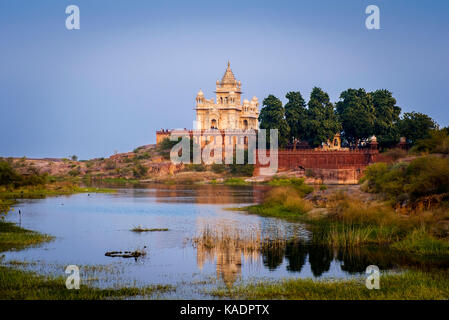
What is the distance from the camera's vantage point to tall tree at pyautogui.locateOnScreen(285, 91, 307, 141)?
363 feet

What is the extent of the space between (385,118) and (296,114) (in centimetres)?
1518

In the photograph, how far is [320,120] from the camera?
109 m

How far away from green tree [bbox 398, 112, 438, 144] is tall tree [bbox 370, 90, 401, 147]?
3235 millimetres

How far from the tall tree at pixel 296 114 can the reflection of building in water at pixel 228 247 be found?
70292mm

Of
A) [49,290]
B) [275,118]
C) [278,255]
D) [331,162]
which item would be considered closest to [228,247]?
[278,255]

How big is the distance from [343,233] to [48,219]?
2201 cm

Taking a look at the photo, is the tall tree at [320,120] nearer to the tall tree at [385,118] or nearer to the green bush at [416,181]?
the tall tree at [385,118]

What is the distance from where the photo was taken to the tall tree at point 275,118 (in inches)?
4252

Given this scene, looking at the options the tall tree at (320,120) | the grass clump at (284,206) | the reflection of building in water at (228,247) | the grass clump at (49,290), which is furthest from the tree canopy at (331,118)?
the grass clump at (49,290)

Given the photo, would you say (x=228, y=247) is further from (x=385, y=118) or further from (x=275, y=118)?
(x=385, y=118)

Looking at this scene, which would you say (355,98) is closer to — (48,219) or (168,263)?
(48,219)

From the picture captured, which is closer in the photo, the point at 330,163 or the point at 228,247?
the point at 228,247

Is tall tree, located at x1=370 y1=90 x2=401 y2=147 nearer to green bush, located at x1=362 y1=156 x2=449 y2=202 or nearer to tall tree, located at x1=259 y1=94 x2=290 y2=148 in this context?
tall tree, located at x1=259 y1=94 x2=290 y2=148
